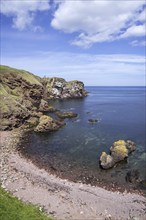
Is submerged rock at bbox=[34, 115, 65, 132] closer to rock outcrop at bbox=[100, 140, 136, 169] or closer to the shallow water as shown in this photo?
the shallow water

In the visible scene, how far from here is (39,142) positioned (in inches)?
2408

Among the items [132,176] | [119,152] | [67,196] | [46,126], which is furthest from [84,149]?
[67,196]

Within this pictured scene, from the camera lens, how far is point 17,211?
986 inches

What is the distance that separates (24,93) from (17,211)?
9827 centimetres

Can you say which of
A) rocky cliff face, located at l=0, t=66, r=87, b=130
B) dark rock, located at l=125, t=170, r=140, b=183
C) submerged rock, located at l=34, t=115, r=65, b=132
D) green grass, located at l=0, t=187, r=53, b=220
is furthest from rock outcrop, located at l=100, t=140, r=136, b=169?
rocky cliff face, located at l=0, t=66, r=87, b=130

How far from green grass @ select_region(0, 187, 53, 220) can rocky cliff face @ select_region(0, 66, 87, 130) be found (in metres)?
42.0

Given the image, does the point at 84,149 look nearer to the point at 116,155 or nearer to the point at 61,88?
the point at 116,155

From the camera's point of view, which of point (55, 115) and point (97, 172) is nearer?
point (97, 172)

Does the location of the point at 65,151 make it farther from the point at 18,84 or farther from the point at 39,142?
the point at 18,84

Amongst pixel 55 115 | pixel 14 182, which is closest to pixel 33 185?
pixel 14 182

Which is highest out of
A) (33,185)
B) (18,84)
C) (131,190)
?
(18,84)

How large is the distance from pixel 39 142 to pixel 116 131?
25.7 meters

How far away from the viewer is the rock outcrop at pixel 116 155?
4570 centimetres

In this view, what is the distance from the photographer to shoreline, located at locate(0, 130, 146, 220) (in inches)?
1172
